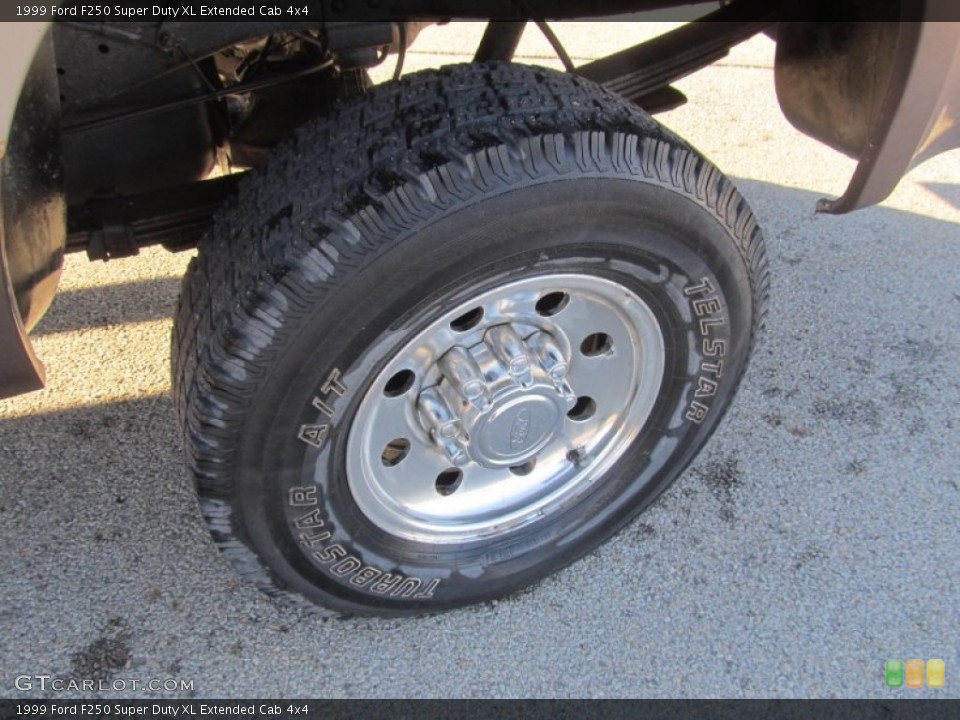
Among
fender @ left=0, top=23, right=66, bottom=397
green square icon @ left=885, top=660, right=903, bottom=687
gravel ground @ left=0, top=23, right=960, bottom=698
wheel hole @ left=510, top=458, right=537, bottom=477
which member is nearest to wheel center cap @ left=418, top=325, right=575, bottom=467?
wheel hole @ left=510, top=458, right=537, bottom=477

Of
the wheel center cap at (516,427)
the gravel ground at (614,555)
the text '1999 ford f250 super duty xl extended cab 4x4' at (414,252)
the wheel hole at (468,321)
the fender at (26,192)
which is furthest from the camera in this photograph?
the gravel ground at (614,555)

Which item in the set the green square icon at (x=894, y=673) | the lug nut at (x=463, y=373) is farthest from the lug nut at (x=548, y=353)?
the green square icon at (x=894, y=673)

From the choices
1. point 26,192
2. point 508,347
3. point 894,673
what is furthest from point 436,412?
point 894,673

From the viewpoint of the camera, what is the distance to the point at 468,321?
1.72 metres

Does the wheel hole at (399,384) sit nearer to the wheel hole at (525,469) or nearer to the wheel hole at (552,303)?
the wheel hole at (552,303)

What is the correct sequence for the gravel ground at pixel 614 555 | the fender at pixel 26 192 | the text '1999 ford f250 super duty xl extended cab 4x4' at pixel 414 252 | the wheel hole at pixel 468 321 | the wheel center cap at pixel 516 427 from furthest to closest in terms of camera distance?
the gravel ground at pixel 614 555 < the wheel center cap at pixel 516 427 < the wheel hole at pixel 468 321 < the text '1999 ford f250 super duty xl extended cab 4x4' at pixel 414 252 < the fender at pixel 26 192

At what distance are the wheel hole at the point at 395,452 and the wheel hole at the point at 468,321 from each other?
0.29m

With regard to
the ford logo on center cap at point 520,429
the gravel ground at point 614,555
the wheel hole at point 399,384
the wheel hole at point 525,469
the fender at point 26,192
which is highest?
the fender at point 26,192

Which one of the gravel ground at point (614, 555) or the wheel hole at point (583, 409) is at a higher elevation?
the wheel hole at point (583, 409)

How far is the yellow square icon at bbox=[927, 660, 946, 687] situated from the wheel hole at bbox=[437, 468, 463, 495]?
3.85ft

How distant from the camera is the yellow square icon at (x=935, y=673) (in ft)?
6.49

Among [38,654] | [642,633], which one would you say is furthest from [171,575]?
[642,633]

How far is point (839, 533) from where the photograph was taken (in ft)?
7.42

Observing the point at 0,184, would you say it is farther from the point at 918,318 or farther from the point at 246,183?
the point at 918,318
